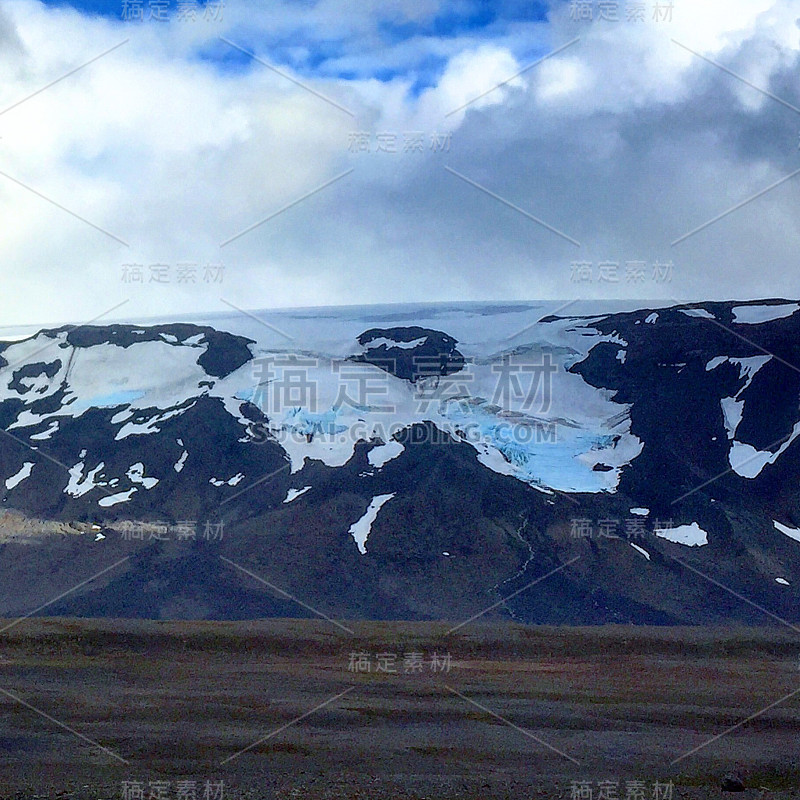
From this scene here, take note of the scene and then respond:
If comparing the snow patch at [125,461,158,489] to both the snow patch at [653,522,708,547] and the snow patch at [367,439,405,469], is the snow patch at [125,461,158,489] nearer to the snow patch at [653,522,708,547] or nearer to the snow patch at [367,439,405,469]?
the snow patch at [367,439,405,469]

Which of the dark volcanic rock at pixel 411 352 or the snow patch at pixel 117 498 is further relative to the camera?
the dark volcanic rock at pixel 411 352

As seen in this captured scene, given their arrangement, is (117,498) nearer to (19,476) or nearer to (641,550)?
(19,476)

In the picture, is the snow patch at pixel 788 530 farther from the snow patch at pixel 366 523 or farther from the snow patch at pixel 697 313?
the snow patch at pixel 366 523

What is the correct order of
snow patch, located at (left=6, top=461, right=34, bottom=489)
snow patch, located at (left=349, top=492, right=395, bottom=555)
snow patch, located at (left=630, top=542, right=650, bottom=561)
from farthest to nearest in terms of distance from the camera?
1. snow patch, located at (left=6, top=461, right=34, bottom=489)
2. snow patch, located at (left=349, top=492, right=395, bottom=555)
3. snow patch, located at (left=630, top=542, right=650, bottom=561)

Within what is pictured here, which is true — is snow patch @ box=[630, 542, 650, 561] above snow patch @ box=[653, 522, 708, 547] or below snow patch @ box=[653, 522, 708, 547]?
below

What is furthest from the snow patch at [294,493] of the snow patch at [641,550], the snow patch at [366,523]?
the snow patch at [641,550]

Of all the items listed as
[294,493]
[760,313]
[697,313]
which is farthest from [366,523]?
[760,313]

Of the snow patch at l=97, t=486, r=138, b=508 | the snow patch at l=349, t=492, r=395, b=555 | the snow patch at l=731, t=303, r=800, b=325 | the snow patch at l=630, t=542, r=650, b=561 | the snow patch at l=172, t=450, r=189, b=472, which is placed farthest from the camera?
the snow patch at l=731, t=303, r=800, b=325

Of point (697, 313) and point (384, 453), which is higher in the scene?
point (697, 313)

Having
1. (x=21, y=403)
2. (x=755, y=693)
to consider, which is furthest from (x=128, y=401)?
(x=755, y=693)

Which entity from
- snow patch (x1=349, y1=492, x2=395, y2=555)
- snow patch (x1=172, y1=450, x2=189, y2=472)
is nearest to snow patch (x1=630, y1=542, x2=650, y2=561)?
snow patch (x1=349, y1=492, x2=395, y2=555)

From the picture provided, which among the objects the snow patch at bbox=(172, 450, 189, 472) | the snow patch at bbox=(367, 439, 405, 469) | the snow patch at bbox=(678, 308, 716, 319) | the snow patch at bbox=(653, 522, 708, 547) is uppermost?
the snow patch at bbox=(678, 308, 716, 319)

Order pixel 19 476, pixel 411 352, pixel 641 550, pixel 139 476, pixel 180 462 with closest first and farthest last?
pixel 641 550, pixel 139 476, pixel 180 462, pixel 19 476, pixel 411 352

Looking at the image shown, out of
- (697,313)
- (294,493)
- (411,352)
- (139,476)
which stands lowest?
(294,493)
